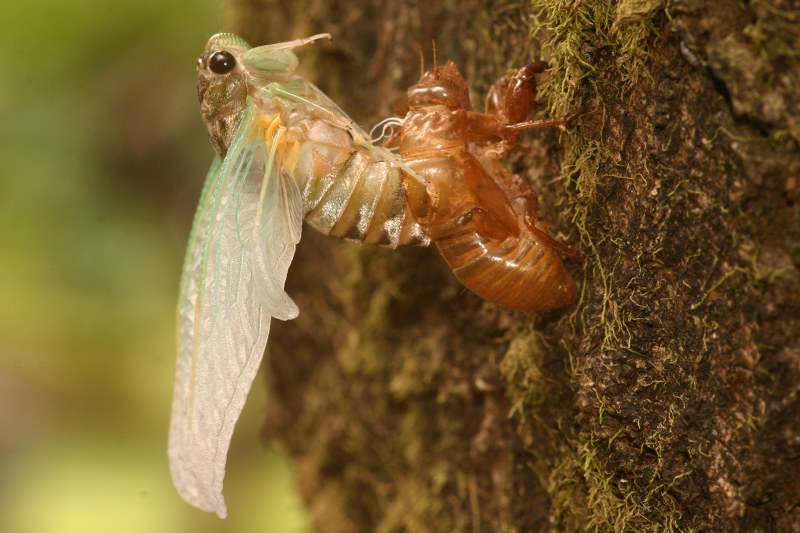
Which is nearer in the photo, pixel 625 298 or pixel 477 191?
pixel 625 298

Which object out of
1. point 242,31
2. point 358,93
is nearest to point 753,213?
point 358,93

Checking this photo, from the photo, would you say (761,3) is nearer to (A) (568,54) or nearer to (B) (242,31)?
(A) (568,54)

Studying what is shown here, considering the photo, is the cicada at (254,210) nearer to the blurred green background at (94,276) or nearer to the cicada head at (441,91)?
the cicada head at (441,91)

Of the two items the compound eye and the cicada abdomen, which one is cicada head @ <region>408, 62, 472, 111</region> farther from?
the compound eye

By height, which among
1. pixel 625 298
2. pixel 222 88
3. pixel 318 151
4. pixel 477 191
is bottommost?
pixel 625 298

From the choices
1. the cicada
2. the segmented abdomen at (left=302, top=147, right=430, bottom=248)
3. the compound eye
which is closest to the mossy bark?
the segmented abdomen at (left=302, top=147, right=430, bottom=248)

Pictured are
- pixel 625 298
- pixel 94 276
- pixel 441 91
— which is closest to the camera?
pixel 625 298

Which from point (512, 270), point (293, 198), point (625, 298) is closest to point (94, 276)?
point (293, 198)

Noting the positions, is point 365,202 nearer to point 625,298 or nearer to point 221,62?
point 221,62

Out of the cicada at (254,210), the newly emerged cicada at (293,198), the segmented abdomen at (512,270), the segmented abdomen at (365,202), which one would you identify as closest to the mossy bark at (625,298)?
the segmented abdomen at (512,270)
